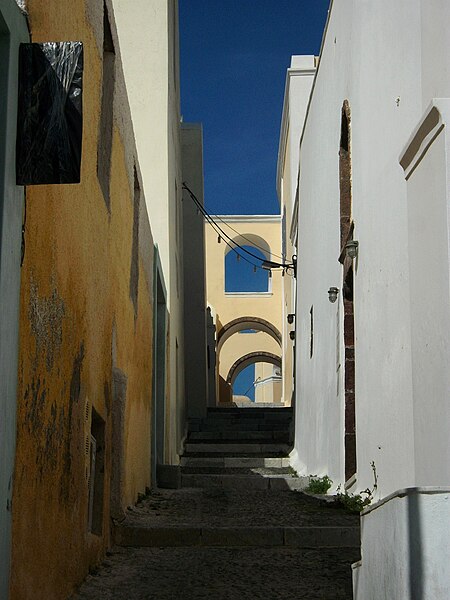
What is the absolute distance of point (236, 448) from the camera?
1631 centimetres

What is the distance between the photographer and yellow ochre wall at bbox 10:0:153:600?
421 cm

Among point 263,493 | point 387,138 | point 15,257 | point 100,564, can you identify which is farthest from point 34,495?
point 263,493

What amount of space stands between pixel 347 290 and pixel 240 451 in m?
6.39

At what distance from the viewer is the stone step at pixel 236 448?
16.2m

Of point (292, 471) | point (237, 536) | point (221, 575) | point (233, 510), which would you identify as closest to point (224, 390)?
point (292, 471)

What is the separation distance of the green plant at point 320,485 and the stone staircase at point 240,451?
376 millimetres

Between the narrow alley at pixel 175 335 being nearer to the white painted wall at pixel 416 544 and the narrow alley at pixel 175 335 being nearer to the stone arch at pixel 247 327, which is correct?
the white painted wall at pixel 416 544

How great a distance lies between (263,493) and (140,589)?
4.93 metres

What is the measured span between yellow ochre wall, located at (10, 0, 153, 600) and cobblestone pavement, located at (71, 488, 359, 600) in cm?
27

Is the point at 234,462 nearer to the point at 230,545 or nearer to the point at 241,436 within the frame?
the point at 241,436

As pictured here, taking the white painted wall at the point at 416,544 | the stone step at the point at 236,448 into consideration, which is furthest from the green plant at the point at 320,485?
the white painted wall at the point at 416,544

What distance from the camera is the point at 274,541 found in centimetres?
780

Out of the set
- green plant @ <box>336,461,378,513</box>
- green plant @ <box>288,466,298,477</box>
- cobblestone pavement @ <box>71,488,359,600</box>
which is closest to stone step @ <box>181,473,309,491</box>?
cobblestone pavement @ <box>71,488,359,600</box>

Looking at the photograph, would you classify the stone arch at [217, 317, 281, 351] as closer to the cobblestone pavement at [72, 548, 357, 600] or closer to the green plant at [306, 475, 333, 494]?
the green plant at [306, 475, 333, 494]
